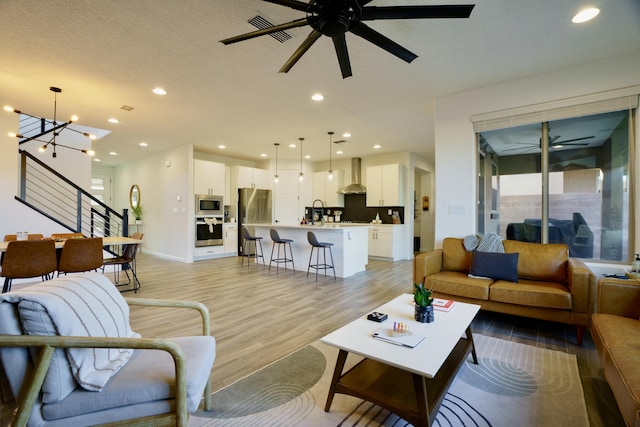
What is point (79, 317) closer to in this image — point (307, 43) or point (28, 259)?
point (307, 43)

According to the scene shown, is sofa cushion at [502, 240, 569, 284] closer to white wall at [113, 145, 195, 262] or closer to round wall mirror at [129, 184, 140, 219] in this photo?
white wall at [113, 145, 195, 262]

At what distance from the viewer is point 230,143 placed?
22.7 feet

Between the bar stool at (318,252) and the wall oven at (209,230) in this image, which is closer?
the bar stool at (318,252)

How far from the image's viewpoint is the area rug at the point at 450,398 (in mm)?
1637

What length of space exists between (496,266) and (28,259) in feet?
17.2

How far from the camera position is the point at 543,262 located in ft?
10.4

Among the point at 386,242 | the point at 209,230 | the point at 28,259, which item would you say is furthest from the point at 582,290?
the point at 209,230

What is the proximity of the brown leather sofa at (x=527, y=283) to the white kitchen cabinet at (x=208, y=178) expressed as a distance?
18.8 feet

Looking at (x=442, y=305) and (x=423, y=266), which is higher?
(x=423, y=266)

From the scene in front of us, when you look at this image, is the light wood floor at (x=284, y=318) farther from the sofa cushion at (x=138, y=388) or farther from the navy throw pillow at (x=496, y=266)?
the sofa cushion at (x=138, y=388)

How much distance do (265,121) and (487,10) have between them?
3667mm

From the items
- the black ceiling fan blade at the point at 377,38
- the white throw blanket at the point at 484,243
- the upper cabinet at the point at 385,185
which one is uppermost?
the black ceiling fan blade at the point at 377,38

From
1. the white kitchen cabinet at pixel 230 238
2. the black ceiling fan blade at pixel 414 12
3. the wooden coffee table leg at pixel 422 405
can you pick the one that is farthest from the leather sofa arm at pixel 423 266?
the white kitchen cabinet at pixel 230 238

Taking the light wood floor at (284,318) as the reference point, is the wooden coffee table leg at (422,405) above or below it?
above
